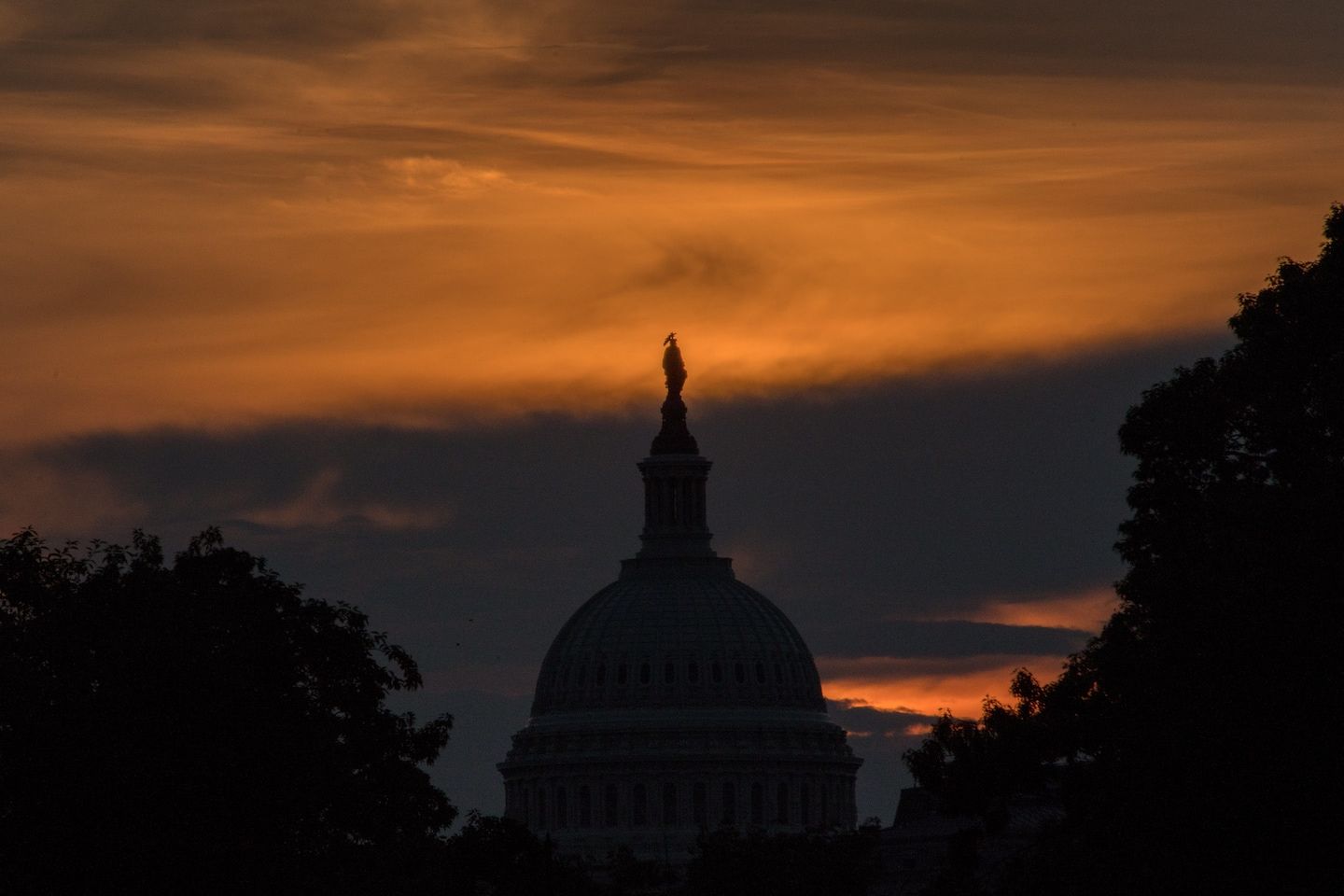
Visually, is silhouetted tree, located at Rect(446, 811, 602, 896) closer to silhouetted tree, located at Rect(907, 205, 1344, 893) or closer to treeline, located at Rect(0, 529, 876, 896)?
treeline, located at Rect(0, 529, 876, 896)

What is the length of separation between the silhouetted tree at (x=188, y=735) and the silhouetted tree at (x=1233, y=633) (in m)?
17.2

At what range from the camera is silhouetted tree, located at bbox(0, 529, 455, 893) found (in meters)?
79.7

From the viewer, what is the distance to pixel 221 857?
3191 inches

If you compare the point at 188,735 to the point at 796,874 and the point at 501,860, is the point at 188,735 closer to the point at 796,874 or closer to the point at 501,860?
the point at 501,860

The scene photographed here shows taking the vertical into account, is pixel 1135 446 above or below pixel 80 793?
above

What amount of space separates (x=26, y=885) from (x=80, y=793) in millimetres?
2305

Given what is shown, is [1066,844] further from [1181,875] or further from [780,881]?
[780,881]

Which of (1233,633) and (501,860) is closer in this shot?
(1233,633)

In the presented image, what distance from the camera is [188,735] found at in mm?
81000

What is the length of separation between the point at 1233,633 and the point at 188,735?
77.3 ft

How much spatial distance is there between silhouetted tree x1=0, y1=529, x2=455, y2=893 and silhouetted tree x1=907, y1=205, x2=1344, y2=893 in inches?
677

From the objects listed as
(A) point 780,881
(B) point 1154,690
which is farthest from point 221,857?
(A) point 780,881

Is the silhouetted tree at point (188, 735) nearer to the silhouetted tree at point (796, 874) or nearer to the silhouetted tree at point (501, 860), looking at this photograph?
the silhouetted tree at point (501, 860)

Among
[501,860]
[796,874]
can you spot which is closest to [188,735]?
[501,860]
